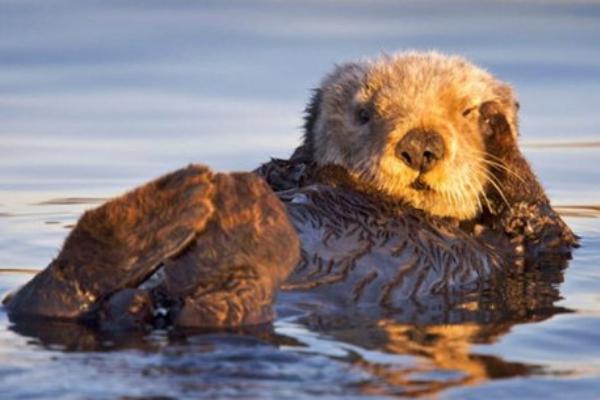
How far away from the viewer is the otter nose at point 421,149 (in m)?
6.41

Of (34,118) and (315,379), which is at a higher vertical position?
(34,118)

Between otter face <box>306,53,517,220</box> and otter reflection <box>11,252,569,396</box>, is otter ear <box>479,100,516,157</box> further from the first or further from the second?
otter reflection <box>11,252,569,396</box>

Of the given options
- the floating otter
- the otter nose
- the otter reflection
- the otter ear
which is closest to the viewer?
the otter reflection

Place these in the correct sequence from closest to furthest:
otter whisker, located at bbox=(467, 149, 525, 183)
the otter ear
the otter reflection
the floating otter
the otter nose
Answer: the otter reflection < the floating otter < the otter nose < otter whisker, located at bbox=(467, 149, 525, 183) < the otter ear

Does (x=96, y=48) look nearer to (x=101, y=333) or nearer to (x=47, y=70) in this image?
(x=47, y=70)

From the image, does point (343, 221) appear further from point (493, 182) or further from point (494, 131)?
point (494, 131)

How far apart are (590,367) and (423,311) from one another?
Answer: 3.22 ft

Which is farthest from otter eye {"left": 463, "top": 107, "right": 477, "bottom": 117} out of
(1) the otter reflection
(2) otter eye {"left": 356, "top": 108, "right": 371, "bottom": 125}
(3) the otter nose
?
(1) the otter reflection

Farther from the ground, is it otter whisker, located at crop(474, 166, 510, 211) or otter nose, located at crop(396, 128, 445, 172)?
otter nose, located at crop(396, 128, 445, 172)

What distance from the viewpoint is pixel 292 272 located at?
18.9 feet

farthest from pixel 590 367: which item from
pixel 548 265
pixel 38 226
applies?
pixel 38 226

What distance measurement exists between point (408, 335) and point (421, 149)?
1198 millimetres

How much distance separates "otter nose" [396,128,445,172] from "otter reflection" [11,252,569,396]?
1.86ft

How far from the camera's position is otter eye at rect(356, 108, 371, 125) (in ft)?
22.6
